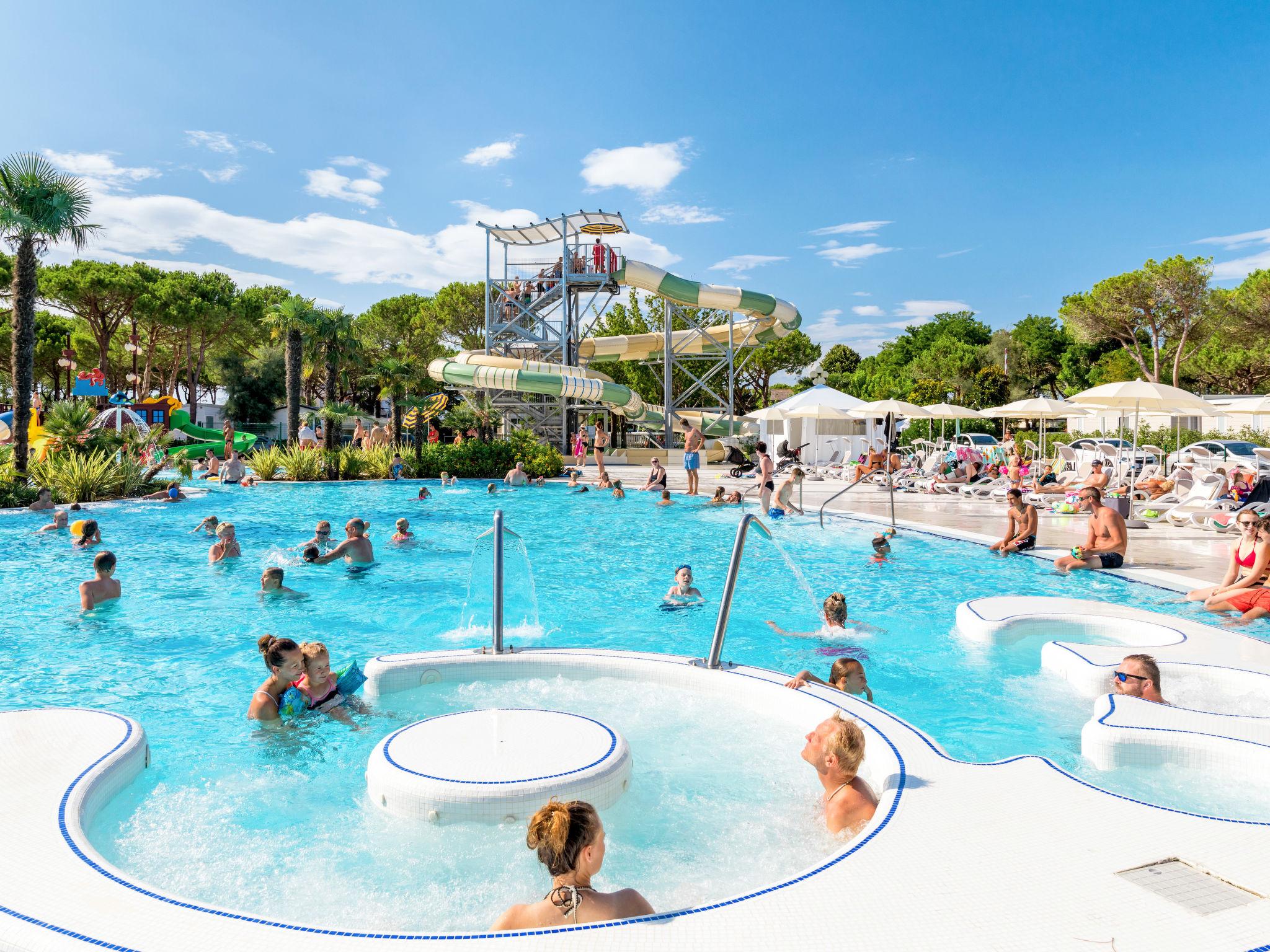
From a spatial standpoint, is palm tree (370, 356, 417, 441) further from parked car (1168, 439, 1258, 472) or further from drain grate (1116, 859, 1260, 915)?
drain grate (1116, 859, 1260, 915)

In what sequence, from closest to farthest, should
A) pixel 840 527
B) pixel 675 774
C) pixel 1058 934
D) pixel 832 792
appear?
pixel 1058 934 < pixel 832 792 < pixel 675 774 < pixel 840 527

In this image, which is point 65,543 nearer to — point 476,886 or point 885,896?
point 476,886

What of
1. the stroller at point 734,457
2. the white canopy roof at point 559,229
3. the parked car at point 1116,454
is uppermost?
the white canopy roof at point 559,229

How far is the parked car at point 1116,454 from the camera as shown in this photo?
60.2ft

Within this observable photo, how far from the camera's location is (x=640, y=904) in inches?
103

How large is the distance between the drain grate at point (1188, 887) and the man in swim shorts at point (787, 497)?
456 inches

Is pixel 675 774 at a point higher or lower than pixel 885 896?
lower

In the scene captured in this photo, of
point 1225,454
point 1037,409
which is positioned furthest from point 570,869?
point 1037,409

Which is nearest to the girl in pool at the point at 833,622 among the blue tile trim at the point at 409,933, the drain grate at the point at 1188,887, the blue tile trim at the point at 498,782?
the blue tile trim at the point at 498,782

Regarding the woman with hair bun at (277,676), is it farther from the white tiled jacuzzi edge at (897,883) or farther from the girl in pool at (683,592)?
the girl in pool at (683,592)

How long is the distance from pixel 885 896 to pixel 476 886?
5.37ft

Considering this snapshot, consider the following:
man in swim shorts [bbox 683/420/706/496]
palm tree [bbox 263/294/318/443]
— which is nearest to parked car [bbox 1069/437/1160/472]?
man in swim shorts [bbox 683/420/706/496]

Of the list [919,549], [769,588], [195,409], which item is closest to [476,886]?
[769,588]

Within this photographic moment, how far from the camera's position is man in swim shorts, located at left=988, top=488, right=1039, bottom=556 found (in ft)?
34.6
